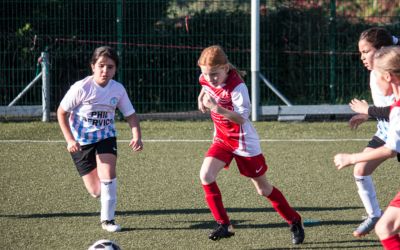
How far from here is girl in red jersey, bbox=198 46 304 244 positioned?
641 cm

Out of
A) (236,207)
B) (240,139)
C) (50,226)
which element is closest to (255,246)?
(240,139)

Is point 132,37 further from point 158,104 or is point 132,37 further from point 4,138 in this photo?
point 4,138

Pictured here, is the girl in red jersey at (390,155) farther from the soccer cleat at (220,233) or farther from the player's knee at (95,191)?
the player's knee at (95,191)

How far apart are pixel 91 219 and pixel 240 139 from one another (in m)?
1.59

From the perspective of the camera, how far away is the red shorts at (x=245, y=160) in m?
6.48

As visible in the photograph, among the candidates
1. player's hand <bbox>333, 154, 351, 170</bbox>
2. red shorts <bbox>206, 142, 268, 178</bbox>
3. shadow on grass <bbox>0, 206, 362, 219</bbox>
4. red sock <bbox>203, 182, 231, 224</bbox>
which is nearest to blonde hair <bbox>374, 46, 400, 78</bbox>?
player's hand <bbox>333, 154, 351, 170</bbox>

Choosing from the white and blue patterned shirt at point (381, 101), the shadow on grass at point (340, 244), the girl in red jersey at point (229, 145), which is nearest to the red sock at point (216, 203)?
the girl in red jersey at point (229, 145)

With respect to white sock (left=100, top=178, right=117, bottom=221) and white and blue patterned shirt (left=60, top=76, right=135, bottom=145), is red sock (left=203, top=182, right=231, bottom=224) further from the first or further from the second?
white and blue patterned shirt (left=60, top=76, right=135, bottom=145)

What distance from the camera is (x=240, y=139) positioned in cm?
651

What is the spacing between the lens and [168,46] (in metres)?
13.9

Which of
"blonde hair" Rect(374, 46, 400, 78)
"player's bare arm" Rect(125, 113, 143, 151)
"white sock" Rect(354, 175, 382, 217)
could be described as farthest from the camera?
"player's bare arm" Rect(125, 113, 143, 151)

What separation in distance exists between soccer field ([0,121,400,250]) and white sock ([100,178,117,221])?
145mm

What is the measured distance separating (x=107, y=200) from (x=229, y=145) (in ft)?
3.73

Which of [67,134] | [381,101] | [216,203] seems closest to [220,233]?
[216,203]
